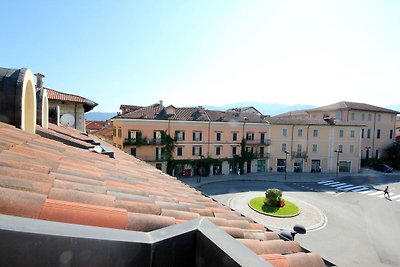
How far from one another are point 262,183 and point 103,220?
104 feet

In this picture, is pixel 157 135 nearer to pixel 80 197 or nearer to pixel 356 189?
pixel 356 189

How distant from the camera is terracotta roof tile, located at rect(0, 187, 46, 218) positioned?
1371mm

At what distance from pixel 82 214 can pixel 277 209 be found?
69.8 feet

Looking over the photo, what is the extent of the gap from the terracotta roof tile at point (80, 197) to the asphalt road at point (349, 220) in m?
15.3

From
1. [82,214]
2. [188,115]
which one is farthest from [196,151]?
[82,214]

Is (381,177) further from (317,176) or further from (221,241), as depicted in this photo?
(221,241)

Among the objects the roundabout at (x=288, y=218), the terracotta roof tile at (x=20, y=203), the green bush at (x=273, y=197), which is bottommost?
the roundabout at (x=288, y=218)

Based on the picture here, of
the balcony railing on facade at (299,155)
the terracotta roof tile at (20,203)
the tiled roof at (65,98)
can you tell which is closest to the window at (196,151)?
the balcony railing on facade at (299,155)

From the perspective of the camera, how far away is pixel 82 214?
1.60m

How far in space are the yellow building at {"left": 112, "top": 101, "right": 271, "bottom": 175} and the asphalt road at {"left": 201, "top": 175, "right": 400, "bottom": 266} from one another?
17.3 feet

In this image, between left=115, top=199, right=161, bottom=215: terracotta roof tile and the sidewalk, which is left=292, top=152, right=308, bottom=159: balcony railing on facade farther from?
left=115, top=199, right=161, bottom=215: terracotta roof tile

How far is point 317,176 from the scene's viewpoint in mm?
35906

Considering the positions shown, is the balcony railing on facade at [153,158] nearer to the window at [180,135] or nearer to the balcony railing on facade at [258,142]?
the window at [180,135]

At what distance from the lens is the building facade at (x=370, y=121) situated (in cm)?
4418
